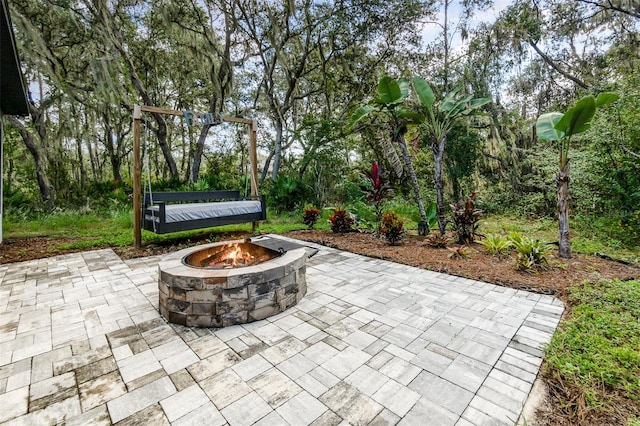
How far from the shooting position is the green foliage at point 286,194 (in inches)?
301

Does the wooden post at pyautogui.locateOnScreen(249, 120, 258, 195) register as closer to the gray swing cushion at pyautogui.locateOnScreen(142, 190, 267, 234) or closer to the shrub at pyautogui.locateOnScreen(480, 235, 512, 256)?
the gray swing cushion at pyautogui.locateOnScreen(142, 190, 267, 234)

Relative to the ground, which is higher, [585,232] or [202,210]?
[202,210]

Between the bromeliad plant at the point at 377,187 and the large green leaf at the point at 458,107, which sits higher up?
the large green leaf at the point at 458,107

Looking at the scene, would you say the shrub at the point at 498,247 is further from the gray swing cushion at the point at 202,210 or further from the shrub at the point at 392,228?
the gray swing cushion at the point at 202,210

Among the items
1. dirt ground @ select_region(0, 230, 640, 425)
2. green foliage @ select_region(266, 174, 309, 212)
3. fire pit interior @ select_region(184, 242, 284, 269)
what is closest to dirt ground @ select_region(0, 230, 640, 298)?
dirt ground @ select_region(0, 230, 640, 425)

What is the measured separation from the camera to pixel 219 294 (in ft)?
7.07

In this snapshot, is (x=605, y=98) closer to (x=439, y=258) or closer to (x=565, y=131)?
(x=565, y=131)

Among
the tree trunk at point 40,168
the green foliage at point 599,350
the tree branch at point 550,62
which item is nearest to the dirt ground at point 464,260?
the green foliage at point 599,350

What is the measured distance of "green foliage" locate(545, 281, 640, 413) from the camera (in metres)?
1.43

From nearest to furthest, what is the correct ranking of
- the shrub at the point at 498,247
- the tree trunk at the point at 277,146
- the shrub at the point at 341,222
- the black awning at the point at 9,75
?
the black awning at the point at 9,75 < the shrub at the point at 498,247 < the shrub at the point at 341,222 < the tree trunk at the point at 277,146

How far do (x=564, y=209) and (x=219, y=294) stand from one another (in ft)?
14.4

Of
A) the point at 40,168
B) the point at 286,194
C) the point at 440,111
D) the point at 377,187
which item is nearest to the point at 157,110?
the point at 286,194

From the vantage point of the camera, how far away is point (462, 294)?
9.07 ft

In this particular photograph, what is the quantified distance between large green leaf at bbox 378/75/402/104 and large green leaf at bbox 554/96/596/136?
86.8 inches
